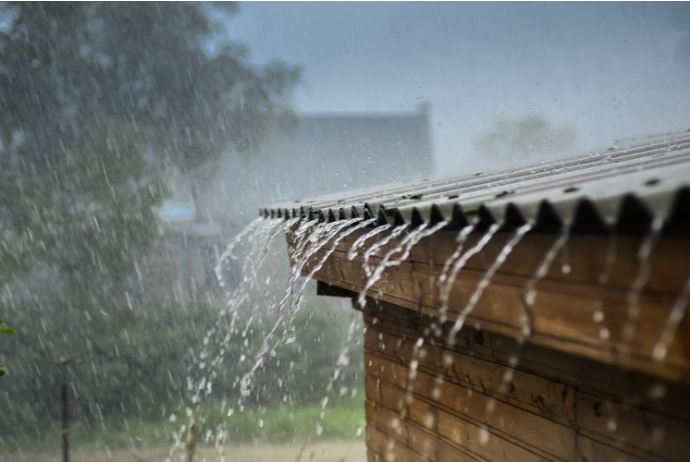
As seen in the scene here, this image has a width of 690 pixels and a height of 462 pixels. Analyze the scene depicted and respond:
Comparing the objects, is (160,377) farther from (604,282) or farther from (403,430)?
(604,282)

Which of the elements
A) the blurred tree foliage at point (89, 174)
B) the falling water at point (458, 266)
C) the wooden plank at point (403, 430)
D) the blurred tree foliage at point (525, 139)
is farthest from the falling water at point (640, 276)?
the blurred tree foliage at point (525, 139)

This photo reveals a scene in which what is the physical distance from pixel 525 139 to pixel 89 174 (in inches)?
821

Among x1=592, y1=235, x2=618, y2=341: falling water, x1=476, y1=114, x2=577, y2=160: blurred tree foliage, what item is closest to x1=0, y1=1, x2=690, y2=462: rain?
x1=592, y1=235, x2=618, y2=341: falling water

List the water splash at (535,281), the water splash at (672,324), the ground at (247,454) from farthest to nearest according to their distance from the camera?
the ground at (247,454)
the water splash at (535,281)
the water splash at (672,324)

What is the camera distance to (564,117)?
35656 millimetres

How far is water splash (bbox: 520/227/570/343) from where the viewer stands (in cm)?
158

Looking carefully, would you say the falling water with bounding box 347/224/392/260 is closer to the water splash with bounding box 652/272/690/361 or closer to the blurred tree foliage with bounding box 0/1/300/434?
the water splash with bounding box 652/272/690/361

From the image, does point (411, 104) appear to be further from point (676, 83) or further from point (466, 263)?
point (466, 263)

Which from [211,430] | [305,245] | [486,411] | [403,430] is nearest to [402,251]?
[486,411]

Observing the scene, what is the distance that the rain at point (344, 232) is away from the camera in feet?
5.82

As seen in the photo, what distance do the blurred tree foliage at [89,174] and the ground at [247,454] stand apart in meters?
1.28

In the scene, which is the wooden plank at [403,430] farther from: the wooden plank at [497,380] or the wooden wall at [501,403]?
the wooden plank at [497,380]

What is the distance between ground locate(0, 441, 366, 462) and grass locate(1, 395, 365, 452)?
257mm

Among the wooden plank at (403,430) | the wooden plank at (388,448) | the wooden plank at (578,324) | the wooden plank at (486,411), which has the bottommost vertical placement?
the wooden plank at (388,448)
